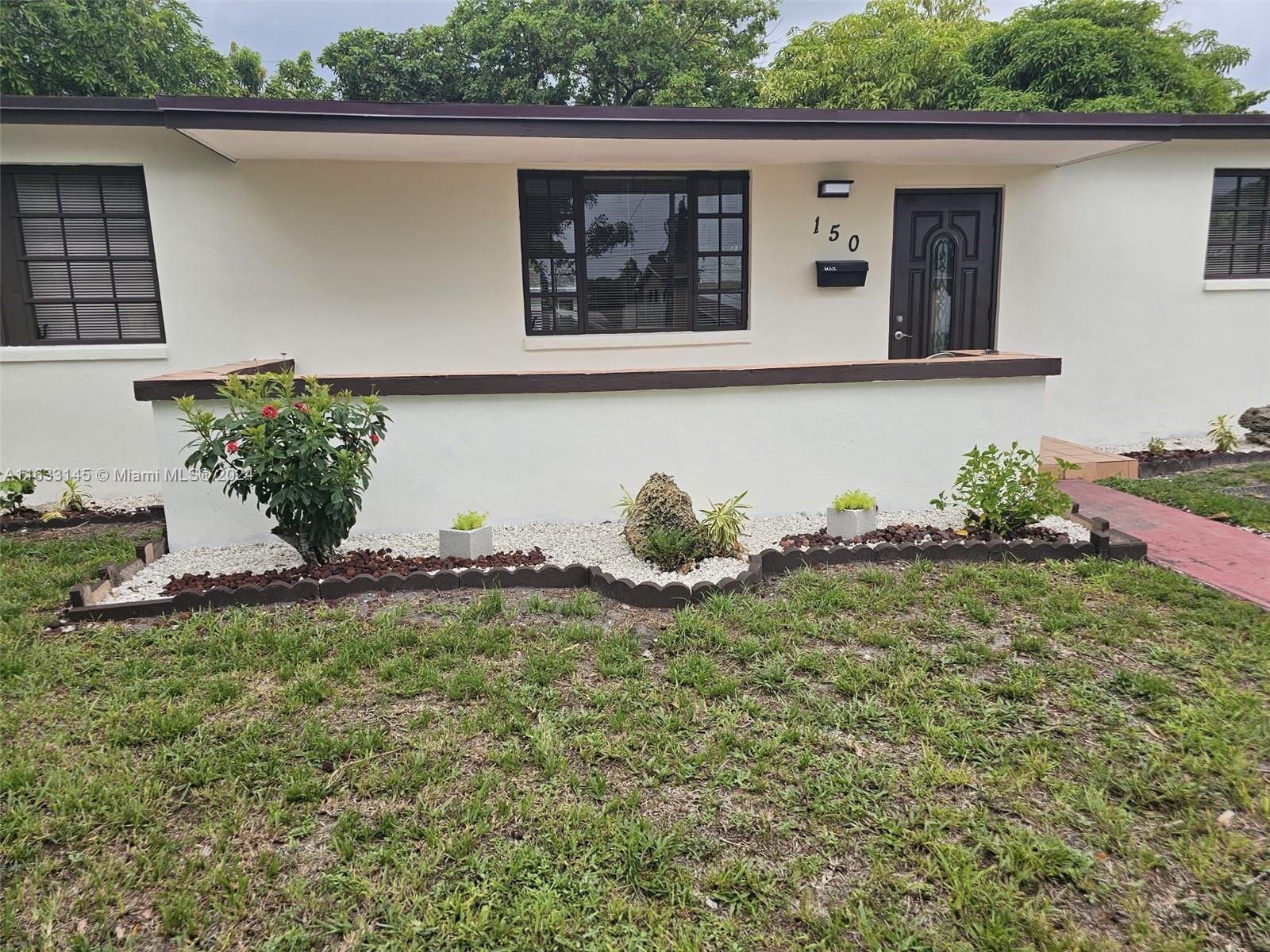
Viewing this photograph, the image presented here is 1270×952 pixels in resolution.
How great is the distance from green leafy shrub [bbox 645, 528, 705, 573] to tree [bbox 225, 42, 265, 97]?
2331cm

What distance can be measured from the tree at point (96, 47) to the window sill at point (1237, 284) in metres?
18.1

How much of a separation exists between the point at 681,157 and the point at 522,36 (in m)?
17.5

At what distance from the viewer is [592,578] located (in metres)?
4.01

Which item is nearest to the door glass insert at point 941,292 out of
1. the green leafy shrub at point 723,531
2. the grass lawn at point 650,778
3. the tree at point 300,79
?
Result: the green leafy shrub at point 723,531

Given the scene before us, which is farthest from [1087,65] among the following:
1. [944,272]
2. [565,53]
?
[565,53]

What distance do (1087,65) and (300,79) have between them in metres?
21.4

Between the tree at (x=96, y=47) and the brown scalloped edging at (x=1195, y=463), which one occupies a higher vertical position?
the tree at (x=96, y=47)

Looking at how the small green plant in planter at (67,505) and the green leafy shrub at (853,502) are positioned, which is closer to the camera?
the green leafy shrub at (853,502)

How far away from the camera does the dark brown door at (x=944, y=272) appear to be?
7082mm

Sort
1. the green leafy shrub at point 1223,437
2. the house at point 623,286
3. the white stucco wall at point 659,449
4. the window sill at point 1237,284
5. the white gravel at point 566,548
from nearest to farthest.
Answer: the white gravel at point 566,548 < the white stucco wall at point 659,449 < the house at point 623,286 < the green leafy shrub at point 1223,437 < the window sill at point 1237,284

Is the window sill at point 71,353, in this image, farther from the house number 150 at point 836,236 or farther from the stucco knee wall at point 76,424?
the house number 150 at point 836,236

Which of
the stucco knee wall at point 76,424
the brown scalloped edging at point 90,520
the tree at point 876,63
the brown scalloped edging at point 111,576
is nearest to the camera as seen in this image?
the brown scalloped edging at point 111,576

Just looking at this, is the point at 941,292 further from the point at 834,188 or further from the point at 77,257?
the point at 77,257

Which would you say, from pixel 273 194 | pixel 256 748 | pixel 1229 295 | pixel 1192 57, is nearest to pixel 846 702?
pixel 256 748
